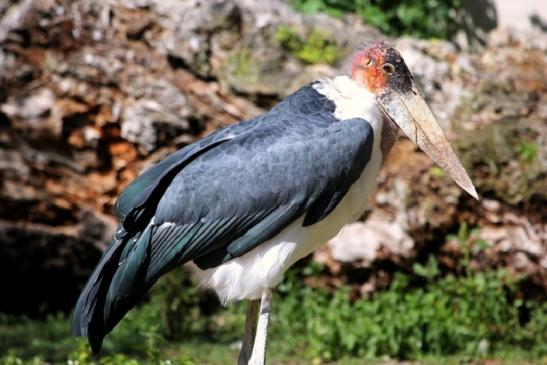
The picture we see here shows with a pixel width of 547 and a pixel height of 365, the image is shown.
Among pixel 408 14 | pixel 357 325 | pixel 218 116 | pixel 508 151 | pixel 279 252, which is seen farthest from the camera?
pixel 408 14

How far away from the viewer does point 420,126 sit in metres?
4.23

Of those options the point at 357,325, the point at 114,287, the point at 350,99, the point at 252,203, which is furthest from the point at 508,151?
the point at 114,287

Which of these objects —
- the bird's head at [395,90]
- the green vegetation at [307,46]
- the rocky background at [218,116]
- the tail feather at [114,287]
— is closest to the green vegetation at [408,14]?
the rocky background at [218,116]

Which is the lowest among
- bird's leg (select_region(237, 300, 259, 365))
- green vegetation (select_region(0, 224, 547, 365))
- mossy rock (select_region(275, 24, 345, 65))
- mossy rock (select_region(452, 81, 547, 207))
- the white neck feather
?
green vegetation (select_region(0, 224, 547, 365))

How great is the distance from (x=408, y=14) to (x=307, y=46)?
69.3 inches

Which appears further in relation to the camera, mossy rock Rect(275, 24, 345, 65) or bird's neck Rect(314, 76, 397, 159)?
mossy rock Rect(275, 24, 345, 65)

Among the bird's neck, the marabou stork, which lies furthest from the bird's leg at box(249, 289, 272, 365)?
the bird's neck

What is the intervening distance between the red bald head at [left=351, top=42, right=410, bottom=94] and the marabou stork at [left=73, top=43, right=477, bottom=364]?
23mm

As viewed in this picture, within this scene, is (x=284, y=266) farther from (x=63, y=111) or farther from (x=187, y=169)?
(x=63, y=111)

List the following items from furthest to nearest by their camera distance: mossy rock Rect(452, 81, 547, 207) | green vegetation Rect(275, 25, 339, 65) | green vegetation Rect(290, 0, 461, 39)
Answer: green vegetation Rect(290, 0, 461, 39) → green vegetation Rect(275, 25, 339, 65) → mossy rock Rect(452, 81, 547, 207)

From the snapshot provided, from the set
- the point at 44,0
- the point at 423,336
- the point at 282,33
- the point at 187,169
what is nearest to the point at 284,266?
the point at 187,169

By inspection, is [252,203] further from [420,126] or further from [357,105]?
[420,126]

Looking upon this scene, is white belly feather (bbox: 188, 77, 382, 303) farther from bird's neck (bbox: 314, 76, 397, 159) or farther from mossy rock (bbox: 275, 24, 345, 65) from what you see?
mossy rock (bbox: 275, 24, 345, 65)

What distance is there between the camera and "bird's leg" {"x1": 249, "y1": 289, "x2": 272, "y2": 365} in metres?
3.99
